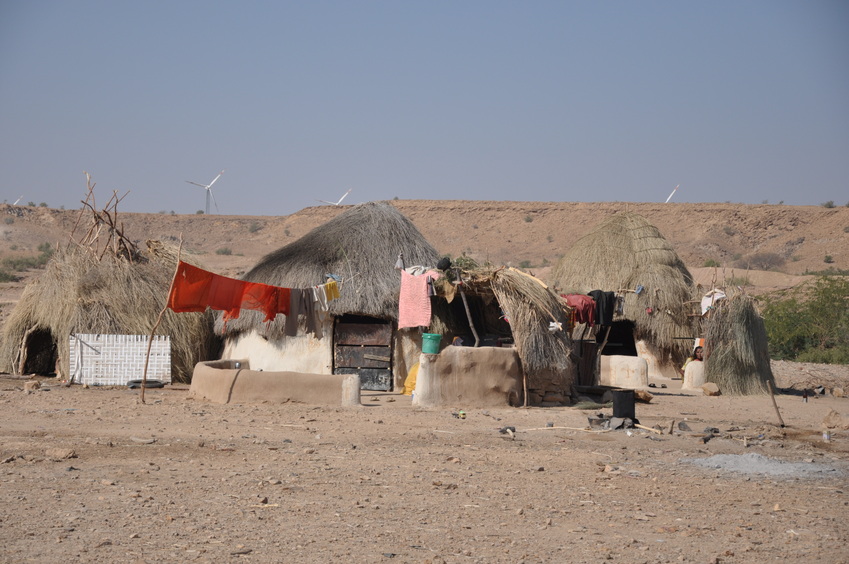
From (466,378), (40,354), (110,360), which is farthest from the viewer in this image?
(40,354)

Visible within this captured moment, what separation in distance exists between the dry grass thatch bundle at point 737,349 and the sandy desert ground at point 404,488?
4.64 metres

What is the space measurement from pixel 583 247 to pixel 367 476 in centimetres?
1619

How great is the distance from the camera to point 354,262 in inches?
673

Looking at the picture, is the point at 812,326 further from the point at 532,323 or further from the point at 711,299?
the point at 532,323

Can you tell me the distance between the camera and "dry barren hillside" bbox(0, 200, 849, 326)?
169 feet

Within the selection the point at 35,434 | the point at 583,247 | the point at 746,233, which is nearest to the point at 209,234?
the point at 746,233

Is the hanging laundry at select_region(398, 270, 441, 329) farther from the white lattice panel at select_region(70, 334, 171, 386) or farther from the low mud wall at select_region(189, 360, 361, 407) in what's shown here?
the white lattice panel at select_region(70, 334, 171, 386)

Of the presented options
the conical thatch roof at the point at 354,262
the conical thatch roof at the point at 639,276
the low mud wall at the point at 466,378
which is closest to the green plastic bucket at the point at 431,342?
the low mud wall at the point at 466,378

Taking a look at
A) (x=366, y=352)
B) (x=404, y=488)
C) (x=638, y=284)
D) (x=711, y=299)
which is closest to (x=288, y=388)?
(x=366, y=352)

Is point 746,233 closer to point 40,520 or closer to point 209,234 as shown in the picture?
point 209,234

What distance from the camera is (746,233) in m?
55.9

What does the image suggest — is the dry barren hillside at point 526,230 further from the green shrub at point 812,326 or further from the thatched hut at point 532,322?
the thatched hut at point 532,322

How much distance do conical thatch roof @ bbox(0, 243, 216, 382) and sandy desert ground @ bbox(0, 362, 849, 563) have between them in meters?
4.53

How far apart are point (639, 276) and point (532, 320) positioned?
8.49 meters
